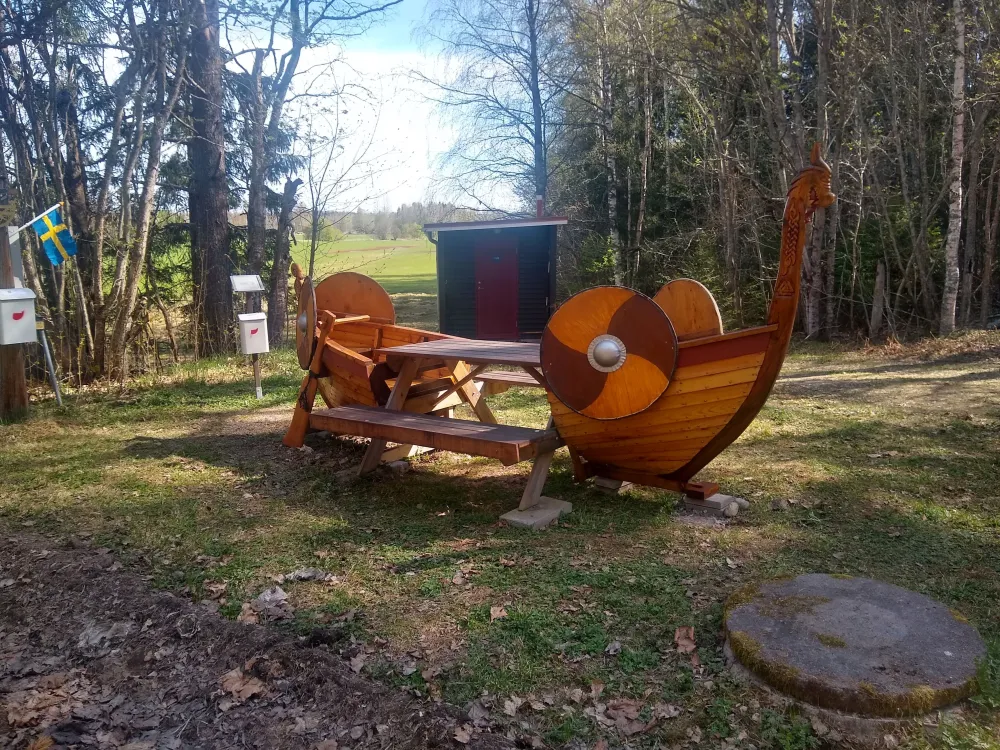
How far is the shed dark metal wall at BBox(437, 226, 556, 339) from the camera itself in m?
13.9

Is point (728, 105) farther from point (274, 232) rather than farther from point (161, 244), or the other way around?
point (161, 244)

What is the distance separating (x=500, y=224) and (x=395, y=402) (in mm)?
8434

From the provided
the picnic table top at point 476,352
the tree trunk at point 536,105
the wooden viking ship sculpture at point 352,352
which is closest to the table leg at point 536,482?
the picnic table top at point 476,352

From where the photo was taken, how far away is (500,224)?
1359cm

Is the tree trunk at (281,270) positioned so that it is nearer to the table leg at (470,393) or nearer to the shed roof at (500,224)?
the shed roof at (500,224)

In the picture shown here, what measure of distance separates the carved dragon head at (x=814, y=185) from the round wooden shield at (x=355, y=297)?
3.81 metres

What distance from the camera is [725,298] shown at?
50.7ft

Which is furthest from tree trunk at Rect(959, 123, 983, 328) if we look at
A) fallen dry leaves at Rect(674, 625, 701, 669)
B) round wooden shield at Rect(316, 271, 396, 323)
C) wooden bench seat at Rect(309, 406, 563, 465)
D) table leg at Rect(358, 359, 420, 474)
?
fallen dry leaves at Rect(674, 625, 701, 669)

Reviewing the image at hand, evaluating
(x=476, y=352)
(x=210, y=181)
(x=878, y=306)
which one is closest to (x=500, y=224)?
(x=210, y=181)

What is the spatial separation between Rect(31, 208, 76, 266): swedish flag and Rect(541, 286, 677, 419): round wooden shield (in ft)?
20.2

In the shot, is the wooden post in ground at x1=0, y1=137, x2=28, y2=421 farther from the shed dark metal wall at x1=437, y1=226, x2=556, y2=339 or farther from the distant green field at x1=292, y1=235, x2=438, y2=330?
the shed dark metal wall at x1=437, y1=226, x2=556, y2=339

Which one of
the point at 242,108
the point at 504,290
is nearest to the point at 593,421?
the point at 504,290

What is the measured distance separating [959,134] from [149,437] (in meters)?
11.5

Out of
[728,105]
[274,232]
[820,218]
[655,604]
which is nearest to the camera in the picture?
[655,604]
